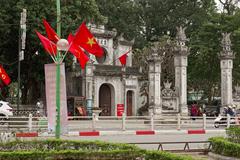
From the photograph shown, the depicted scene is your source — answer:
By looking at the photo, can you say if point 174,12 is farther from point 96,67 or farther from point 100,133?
point 100,133

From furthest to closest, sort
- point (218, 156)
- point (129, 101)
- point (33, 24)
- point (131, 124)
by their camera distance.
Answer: point (129, 101) → point (33, 24) → point (131, 124) → point (218, 156)

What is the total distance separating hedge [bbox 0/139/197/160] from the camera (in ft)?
39.5

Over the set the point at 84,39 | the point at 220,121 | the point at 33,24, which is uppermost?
the point at 33,24

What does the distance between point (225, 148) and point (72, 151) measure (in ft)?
14.9

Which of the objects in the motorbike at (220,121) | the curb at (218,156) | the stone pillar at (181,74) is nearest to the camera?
the curb at (218,156)

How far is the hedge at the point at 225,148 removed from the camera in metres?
13.1

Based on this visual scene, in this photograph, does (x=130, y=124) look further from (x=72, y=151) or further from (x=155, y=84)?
(x=72, y=151)

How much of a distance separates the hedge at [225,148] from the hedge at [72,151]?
269 cm

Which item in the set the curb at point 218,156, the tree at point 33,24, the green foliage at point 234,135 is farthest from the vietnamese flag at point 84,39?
the tree at point 33,24

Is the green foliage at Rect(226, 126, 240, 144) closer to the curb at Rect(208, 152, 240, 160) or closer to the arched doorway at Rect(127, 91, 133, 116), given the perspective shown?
the curb at Rect(208, 152, 240, 160)

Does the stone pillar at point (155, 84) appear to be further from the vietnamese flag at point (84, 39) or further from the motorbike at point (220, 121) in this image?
the vietnamese flag at point (84, 39)

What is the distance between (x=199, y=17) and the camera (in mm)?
59094

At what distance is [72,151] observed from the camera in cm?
1258

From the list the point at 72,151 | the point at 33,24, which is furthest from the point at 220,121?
the point at 72,151
